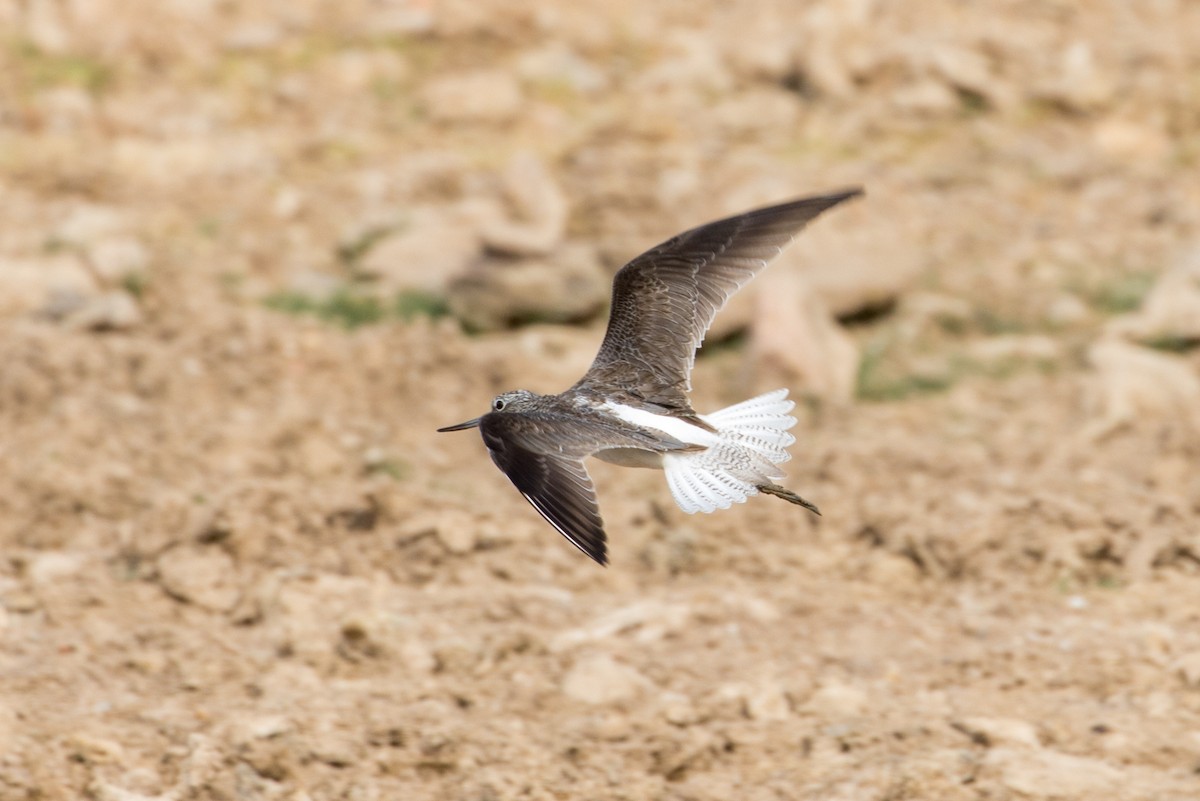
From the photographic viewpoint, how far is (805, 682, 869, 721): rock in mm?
4965

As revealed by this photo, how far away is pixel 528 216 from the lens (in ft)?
30.7

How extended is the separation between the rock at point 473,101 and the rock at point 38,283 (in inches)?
129

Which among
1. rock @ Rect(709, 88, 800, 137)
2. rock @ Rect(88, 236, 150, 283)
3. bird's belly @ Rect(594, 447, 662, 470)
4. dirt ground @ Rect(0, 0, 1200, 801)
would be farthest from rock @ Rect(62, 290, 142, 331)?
rock @ Rect(709, 88, 800, 137)

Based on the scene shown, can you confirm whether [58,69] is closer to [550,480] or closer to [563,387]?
[563,387]

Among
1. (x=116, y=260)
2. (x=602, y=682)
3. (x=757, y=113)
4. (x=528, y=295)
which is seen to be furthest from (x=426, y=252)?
(x=602, y=682)

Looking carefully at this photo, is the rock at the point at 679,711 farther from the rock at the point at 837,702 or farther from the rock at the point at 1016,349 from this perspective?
the rock at the point at 1016,349

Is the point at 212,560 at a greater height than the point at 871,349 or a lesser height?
lesser

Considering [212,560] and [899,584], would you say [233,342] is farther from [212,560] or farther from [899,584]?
[899,584]

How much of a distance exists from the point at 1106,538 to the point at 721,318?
10.0 feet

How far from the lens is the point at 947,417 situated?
7996mm

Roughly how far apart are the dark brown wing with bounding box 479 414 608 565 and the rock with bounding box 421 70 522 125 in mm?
6377

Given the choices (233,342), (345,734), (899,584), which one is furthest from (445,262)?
(345,734)

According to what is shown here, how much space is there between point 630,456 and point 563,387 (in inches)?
114

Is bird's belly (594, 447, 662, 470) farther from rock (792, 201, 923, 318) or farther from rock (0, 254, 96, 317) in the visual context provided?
rock (0, 254, 96, 317)
